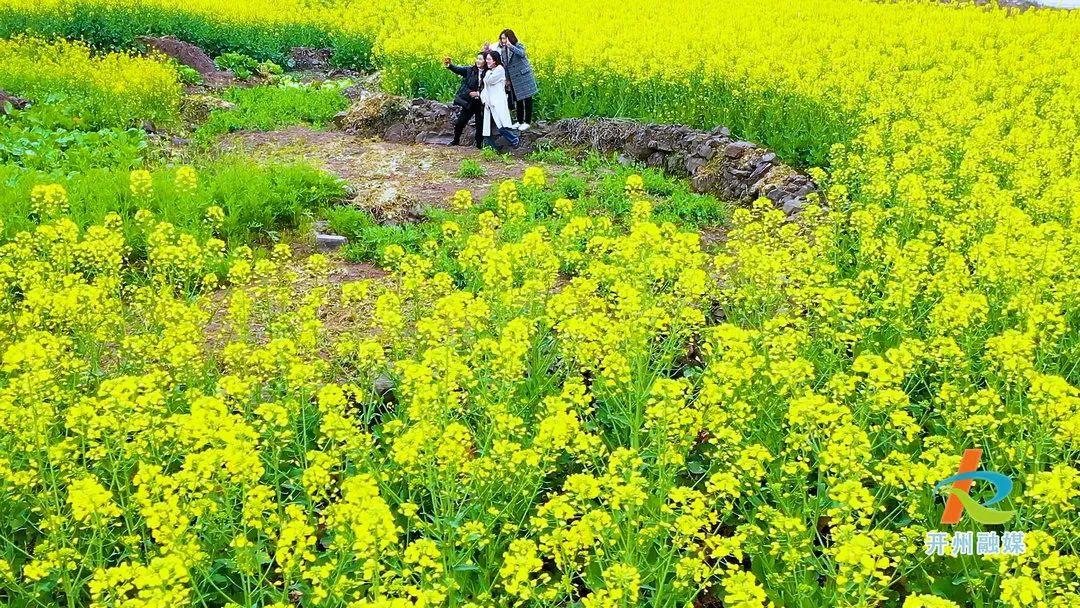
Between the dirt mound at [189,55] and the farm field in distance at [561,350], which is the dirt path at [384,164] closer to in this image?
the farm field in distance at [561,350]

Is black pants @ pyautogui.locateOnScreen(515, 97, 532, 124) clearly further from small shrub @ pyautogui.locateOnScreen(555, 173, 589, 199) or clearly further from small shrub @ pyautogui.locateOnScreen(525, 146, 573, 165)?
small shrub @ pyautogui.locateOnScreen(555, 173, 589, 199)

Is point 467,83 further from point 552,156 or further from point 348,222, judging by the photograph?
point 348,222

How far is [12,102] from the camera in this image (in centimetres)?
1276

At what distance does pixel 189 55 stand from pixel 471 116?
10.1 m

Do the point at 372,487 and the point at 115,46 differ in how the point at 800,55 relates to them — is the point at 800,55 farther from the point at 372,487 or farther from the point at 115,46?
the point at 115,46

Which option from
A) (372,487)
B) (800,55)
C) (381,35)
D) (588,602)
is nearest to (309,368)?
(372,487)

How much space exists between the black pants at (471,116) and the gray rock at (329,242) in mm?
4225

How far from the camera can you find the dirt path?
392 inches

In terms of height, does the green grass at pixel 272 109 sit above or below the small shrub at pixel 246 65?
below

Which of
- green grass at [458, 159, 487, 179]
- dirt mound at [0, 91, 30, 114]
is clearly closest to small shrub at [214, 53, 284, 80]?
dirt mound at [0, 91, 30, 114]

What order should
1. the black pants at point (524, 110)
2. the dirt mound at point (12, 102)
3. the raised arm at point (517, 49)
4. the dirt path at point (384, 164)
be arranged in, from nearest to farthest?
the dirt path at point (384, 164), the raised arm at point (517, 49), the dirt mound at point (12, 102), the black pants at point (524, 110)

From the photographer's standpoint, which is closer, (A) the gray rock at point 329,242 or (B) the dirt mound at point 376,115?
(A) the gray rock at point 329,242

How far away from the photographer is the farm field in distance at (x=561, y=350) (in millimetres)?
3695

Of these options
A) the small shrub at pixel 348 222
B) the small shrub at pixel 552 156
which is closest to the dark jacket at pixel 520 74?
the small shrub at pixel 552 156
